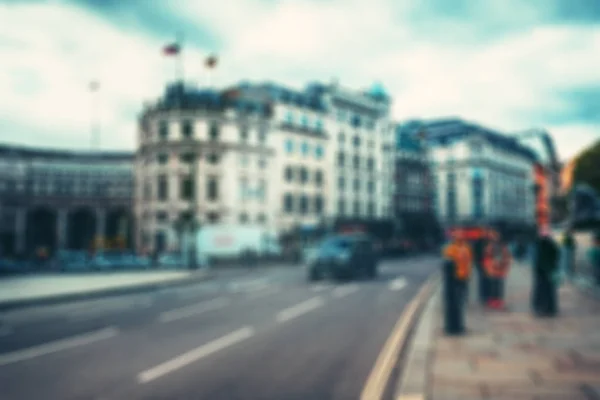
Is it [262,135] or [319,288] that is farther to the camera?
[262,135]

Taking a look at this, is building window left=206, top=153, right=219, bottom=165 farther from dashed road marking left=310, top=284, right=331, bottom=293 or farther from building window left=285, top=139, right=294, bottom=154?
dashed road marking left=310, top=284, right=331, bottom=293

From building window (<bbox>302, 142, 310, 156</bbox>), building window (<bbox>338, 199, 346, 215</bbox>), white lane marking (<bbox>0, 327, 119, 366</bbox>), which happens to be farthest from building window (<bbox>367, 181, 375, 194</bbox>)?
white lane marking (<bbox>0, 327, 119, 366</bbox>)

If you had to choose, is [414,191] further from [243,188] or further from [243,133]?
[243,133]

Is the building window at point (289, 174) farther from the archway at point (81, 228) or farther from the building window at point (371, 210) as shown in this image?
the archway at point (81, 228)

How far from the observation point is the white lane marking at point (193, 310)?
10.8 meters

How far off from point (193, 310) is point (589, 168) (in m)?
39.3

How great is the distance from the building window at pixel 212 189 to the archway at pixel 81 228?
662 inches

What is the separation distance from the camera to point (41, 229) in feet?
161

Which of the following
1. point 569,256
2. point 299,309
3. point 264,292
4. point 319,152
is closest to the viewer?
point 299,309

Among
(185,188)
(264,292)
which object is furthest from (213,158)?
(264,292)

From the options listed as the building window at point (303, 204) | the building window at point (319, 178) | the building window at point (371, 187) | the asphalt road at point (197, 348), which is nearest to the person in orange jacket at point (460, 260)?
the asphalt road at point (197, 348)

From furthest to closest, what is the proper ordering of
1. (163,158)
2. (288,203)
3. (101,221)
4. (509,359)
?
1. (101,221)
2. (288,203)
3. (163,158)
4. (509,359)

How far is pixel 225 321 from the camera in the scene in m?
10.1


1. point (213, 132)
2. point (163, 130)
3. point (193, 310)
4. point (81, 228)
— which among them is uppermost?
point (163, 130)
